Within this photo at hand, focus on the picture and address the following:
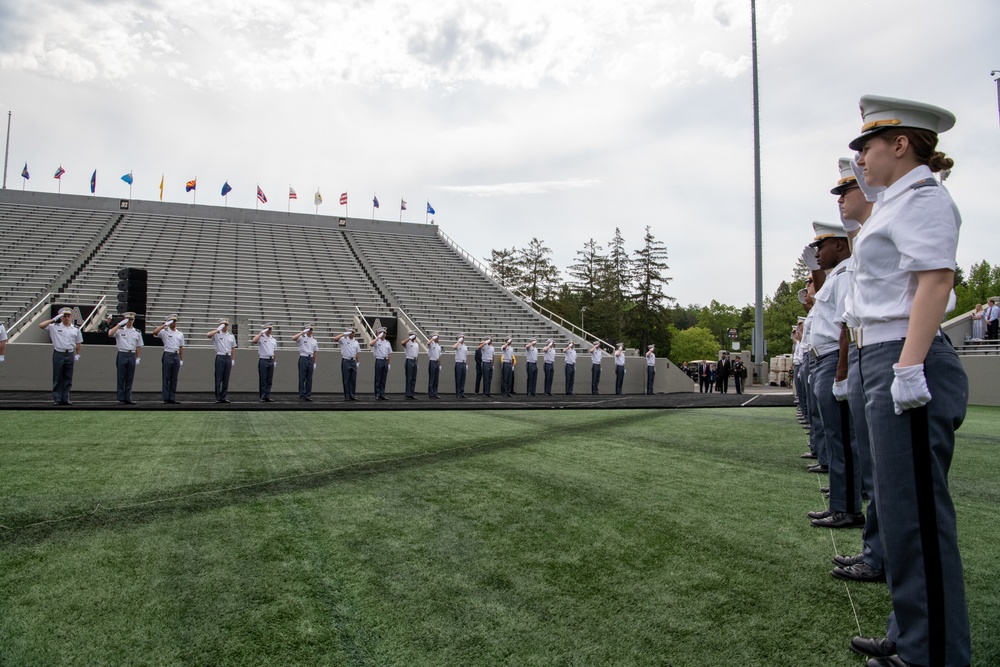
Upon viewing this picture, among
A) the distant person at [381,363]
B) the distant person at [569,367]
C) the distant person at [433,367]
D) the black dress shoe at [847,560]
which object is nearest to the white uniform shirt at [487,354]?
the distant person at [433,367]

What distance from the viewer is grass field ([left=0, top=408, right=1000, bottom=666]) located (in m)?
2.35

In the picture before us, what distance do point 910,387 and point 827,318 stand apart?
276cm

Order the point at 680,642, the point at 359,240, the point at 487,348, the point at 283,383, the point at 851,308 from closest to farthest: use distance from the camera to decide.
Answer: the point at 680,642, the point at 851,308, the point at 283,383, the point at 487,348, the point at 359,240

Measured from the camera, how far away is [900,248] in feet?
7.32

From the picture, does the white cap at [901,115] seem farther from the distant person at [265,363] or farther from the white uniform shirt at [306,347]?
the white uniform shirt at [306,347]

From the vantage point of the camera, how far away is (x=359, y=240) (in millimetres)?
39062

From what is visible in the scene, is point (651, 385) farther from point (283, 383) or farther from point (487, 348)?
point (283, 383)

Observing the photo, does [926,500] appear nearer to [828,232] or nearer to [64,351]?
[828,232]

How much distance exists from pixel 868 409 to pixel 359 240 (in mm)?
38220

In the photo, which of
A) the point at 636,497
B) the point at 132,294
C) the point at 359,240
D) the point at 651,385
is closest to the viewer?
the point at 636,497

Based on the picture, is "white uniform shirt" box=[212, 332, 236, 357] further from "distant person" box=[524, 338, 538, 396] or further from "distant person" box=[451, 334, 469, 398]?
"distant person" box=[524, 338, 538, 396]

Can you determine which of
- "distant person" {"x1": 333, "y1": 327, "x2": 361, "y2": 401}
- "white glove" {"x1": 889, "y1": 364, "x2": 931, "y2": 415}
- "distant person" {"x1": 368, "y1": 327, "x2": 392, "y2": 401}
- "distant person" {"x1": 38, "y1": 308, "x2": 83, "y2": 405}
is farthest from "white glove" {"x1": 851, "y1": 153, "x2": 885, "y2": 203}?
"distant person" {"x1": 368, "y1": 327, "x2": 392, "y2": 401}

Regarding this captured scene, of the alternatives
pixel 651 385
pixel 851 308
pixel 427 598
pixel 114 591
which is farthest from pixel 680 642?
pixel 651 385

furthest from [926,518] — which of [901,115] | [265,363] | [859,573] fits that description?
[265,363]
